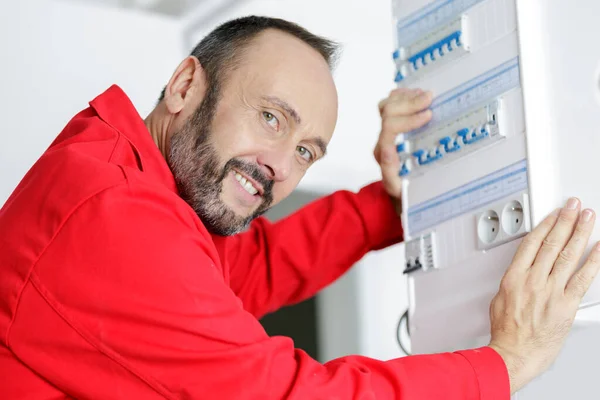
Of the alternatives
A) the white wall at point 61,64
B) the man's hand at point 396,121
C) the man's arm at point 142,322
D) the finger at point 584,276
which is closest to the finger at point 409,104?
the man's hand at point 396,121

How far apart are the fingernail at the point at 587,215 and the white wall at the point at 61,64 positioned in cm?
119

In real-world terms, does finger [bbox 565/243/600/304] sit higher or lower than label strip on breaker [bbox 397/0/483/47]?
lower

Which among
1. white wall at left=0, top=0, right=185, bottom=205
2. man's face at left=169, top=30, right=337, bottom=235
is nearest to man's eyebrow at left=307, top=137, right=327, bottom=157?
man's face at left=169, top=30, right=337, bottom=235

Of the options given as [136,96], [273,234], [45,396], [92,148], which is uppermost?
[136,96]

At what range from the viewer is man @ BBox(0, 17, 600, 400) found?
3.53 feet

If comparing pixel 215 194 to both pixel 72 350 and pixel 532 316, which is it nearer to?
pixel 72 350

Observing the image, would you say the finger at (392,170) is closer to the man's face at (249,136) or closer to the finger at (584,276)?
the man's face at (249,136)

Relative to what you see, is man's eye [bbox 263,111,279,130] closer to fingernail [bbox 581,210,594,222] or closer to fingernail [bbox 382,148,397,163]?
fingernail [bbox 382,148,397,163]

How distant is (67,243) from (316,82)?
49 centimetres

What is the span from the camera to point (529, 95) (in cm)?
124

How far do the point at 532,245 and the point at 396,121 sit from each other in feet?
1.21

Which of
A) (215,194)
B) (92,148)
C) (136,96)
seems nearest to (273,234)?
(215,194)

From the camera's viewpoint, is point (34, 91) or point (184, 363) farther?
point (34, 91)

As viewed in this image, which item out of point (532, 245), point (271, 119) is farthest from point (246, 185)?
point (532, 245)
